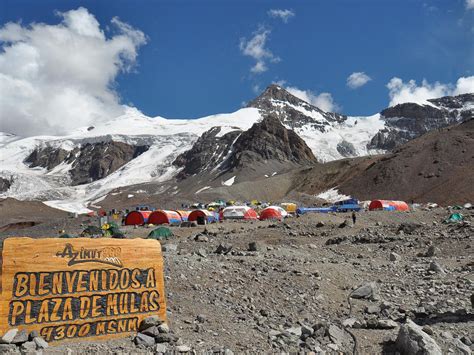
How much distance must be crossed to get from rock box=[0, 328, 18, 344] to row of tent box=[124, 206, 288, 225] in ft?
144

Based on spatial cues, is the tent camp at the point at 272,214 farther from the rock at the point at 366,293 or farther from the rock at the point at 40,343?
the rock at the point at 40,343

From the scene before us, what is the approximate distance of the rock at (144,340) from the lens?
7.16 metres

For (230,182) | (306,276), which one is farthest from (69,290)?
(230,182)

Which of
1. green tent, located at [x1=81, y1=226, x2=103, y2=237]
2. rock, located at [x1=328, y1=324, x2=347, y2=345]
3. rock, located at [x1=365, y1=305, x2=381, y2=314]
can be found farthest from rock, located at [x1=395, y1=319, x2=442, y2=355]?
green tent, located at [x1=81, y1=226, x2=103, y2=237]

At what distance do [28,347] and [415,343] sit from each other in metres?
5.79

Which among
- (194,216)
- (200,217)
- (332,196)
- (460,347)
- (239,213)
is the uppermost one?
(332,196)

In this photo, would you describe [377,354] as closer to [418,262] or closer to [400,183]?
[418,262]

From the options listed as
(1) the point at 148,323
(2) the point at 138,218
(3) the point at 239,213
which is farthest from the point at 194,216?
(1) the point at 148,323

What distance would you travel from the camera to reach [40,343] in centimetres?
652

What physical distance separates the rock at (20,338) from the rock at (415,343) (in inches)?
228

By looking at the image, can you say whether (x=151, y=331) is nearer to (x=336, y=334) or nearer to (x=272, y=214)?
(x=336, y=334)

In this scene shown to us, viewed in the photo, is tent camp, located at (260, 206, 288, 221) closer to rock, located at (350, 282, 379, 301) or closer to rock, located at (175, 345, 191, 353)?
rock, located at (350, 282, 379, 301)

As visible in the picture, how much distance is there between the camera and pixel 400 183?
9838 centimetres

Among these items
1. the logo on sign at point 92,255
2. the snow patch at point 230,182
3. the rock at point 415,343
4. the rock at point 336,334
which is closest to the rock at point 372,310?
the rock at point 336,334
